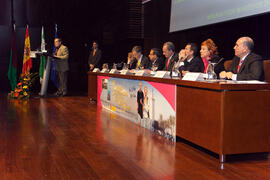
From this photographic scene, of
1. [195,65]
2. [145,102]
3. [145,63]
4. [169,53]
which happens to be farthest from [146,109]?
[145,63]

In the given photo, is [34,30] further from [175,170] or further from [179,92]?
[175,170]

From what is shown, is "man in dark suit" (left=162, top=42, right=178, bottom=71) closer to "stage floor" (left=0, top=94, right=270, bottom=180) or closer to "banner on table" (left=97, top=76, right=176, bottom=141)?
"banner on table" (left=97, top=76, right=176, bottom=141)

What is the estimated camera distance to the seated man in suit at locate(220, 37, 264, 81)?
3482 mm

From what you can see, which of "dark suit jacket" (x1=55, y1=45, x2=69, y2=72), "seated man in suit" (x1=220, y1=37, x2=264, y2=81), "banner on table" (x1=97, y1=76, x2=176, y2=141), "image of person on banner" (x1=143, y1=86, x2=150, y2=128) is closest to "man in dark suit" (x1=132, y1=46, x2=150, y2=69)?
"banner on table" (x1=97, y1=76, x2=176, y2=141)

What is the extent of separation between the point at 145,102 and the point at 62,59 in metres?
4.83

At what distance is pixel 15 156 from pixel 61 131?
1.20 m

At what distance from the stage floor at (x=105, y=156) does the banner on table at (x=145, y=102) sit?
13 centimetres

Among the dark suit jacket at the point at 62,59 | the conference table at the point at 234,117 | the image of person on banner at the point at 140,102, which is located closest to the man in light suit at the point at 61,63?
the dark suit jacket at the point at 62,59

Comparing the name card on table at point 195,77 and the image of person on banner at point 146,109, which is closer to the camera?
the name card on table at point 195,77

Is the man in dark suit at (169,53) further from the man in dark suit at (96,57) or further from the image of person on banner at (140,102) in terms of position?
the man in dark suit at (96,57)

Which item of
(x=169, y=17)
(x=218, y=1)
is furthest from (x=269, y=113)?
(x=169, y=17)

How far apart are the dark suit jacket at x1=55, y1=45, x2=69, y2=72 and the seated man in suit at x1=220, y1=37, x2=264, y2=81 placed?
577cm

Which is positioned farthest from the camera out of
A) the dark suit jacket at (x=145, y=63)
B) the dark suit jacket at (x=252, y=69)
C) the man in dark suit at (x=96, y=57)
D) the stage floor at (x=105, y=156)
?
the man in dark suit at (x=96, y=57)

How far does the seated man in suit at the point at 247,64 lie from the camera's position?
348cm
